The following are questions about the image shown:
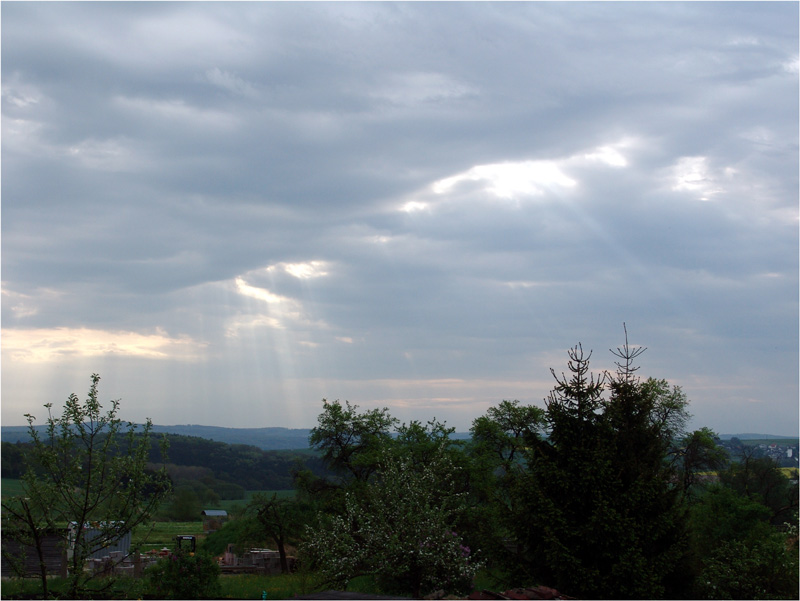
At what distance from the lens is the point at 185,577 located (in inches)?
802

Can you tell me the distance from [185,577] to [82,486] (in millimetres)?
10996

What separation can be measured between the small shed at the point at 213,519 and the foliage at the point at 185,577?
6599 cm

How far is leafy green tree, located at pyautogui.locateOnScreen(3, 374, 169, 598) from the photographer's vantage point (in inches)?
418

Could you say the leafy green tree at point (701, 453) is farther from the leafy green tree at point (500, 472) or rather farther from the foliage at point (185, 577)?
the foliage at point (185, 577)

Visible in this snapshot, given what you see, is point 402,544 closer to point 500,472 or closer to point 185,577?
point 185,577

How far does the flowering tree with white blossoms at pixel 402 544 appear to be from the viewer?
17.5 metres

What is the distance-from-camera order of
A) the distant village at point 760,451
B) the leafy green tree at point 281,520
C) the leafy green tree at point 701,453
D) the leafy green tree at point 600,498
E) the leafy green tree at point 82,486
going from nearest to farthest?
the leafy green tree at point 82,486 → the leafy green tree at point 600,498 → the leafy green tree at point 281,520 → the leafy green tree at point 701,453 → the distant village at point 760,451

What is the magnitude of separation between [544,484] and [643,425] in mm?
3607

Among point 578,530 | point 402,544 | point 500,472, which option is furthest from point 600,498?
point 500,472

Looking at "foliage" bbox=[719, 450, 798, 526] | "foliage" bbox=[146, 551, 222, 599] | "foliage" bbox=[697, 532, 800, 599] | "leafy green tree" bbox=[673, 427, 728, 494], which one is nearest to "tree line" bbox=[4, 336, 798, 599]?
"foliage" bbox=[697, 532, 800, 599]

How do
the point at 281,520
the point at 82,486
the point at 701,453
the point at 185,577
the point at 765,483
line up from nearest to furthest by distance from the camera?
the point at 82,486, the point at 185,577, the point at 765,483, the point at 281,520, the point at 701,453

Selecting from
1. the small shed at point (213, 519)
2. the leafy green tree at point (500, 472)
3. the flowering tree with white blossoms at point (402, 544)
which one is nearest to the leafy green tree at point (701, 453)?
the leafy green tree at point (500, 472)

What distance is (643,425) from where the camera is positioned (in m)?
19.5

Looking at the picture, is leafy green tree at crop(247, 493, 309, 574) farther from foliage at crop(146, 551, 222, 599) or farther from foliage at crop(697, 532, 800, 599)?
foliage at crop(697, 532, 800, 599)
